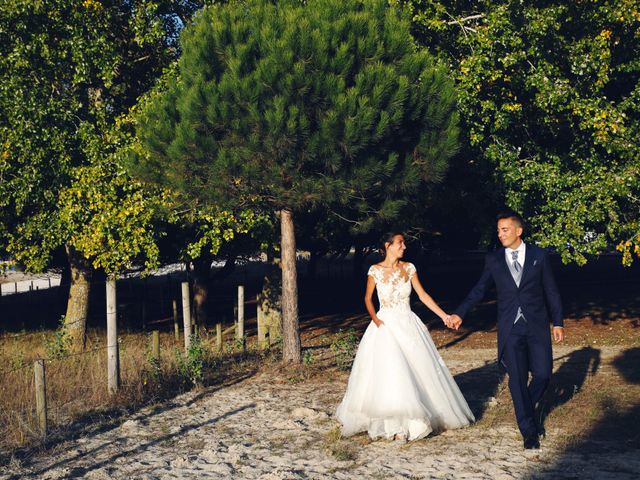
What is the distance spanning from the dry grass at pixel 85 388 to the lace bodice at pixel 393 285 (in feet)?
11.6

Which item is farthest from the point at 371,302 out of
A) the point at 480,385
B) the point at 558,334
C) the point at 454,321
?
the point at 480,385

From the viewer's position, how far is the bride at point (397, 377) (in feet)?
24.0

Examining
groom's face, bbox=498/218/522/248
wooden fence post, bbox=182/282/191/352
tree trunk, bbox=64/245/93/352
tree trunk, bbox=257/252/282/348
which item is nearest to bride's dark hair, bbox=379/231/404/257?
groom's face, bbox=498/218/522/248

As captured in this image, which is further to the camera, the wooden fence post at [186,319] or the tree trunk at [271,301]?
the tree trunk at [271,301]

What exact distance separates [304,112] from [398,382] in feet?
14.8

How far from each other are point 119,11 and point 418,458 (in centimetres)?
1240

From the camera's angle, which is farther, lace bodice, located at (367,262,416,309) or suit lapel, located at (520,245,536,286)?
lace bodice, located at (367,262,416,309)

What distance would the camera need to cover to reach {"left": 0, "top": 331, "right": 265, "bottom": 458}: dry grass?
830 centimetres

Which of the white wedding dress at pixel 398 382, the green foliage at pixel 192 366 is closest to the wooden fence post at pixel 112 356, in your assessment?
the green foliage at pixel 192 366

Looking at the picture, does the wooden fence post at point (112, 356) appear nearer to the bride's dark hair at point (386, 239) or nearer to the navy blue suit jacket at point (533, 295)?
the bride's dark hair at point (386, 239)

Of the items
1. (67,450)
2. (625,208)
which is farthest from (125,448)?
(625,208)

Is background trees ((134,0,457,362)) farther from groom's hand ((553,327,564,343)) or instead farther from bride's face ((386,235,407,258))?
groom's hand ((553,327,564,343))

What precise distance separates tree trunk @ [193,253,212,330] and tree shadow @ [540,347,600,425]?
1229cm

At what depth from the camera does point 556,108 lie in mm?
13406
